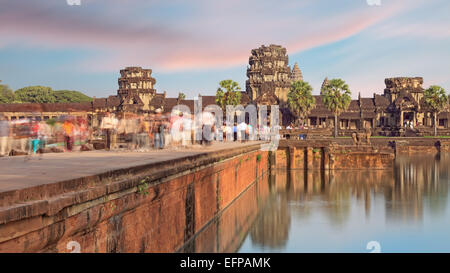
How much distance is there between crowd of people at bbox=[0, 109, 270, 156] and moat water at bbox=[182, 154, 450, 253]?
4.27 meters

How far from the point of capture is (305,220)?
26.5 meters

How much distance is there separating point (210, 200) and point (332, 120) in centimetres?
8914

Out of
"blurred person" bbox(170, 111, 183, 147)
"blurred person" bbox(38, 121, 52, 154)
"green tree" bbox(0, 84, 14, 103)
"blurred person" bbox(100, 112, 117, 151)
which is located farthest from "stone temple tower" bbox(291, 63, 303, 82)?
"blurred person" bbox(38, 121, 52, 154)

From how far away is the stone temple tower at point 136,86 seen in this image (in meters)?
112

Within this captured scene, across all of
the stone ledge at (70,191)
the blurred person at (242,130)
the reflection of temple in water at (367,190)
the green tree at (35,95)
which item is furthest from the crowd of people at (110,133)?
the green tree at (35,95)

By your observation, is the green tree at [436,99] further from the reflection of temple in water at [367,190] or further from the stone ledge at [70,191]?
the stone ledge at [70,191]

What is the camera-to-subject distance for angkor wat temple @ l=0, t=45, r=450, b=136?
339ft

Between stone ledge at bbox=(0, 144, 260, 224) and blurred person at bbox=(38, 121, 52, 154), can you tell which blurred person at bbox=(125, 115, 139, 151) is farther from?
stone ledge at bbox=(0, 144, 260, 224)

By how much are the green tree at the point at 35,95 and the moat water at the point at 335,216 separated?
125 m

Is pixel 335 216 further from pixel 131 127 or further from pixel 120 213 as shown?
pixel 120 213

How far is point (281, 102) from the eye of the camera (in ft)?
342
